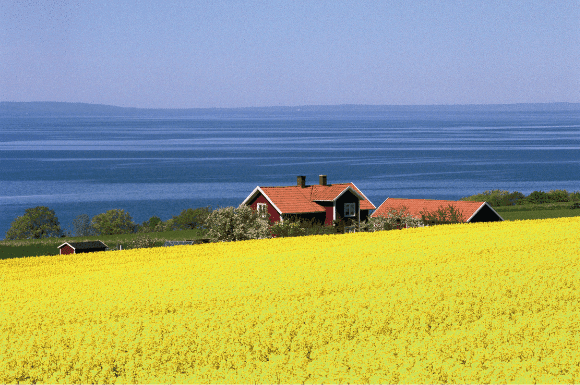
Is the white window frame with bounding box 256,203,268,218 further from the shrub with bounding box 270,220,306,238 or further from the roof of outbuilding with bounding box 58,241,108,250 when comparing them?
the roof of outbuilding with bounding box 58,241,108,250

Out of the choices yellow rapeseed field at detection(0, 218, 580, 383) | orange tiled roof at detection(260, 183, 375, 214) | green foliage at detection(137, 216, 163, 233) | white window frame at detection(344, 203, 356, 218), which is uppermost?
orange tiled roof at detection(260, 183, 375, 214)

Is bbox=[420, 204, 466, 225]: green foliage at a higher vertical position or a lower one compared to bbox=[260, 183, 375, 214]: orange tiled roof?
lower

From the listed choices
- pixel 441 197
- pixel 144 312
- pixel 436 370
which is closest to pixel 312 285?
pixel 144 312

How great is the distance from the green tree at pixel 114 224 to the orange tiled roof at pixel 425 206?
43421mm

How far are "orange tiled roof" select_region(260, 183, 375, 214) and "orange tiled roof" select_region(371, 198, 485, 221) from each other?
3546 mm

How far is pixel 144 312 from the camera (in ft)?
54.8

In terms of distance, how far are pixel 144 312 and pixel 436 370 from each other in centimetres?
736

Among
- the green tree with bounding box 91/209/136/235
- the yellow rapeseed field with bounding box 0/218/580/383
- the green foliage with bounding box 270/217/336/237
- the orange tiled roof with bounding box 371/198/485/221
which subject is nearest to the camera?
the yellow rapeseed field with bounding box 0/218/580/383

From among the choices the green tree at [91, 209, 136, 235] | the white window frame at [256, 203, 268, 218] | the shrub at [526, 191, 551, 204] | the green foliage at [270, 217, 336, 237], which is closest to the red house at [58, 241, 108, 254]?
the white window frame at [256, 203, 268, 218]

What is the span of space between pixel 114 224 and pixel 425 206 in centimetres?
4747

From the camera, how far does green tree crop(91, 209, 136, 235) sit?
9031 centimetres

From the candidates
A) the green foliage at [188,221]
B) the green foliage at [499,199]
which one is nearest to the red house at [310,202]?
the green foliage at [188,221]

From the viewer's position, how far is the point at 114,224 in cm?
9019

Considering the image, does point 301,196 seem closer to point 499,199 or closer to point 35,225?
point 35,225
